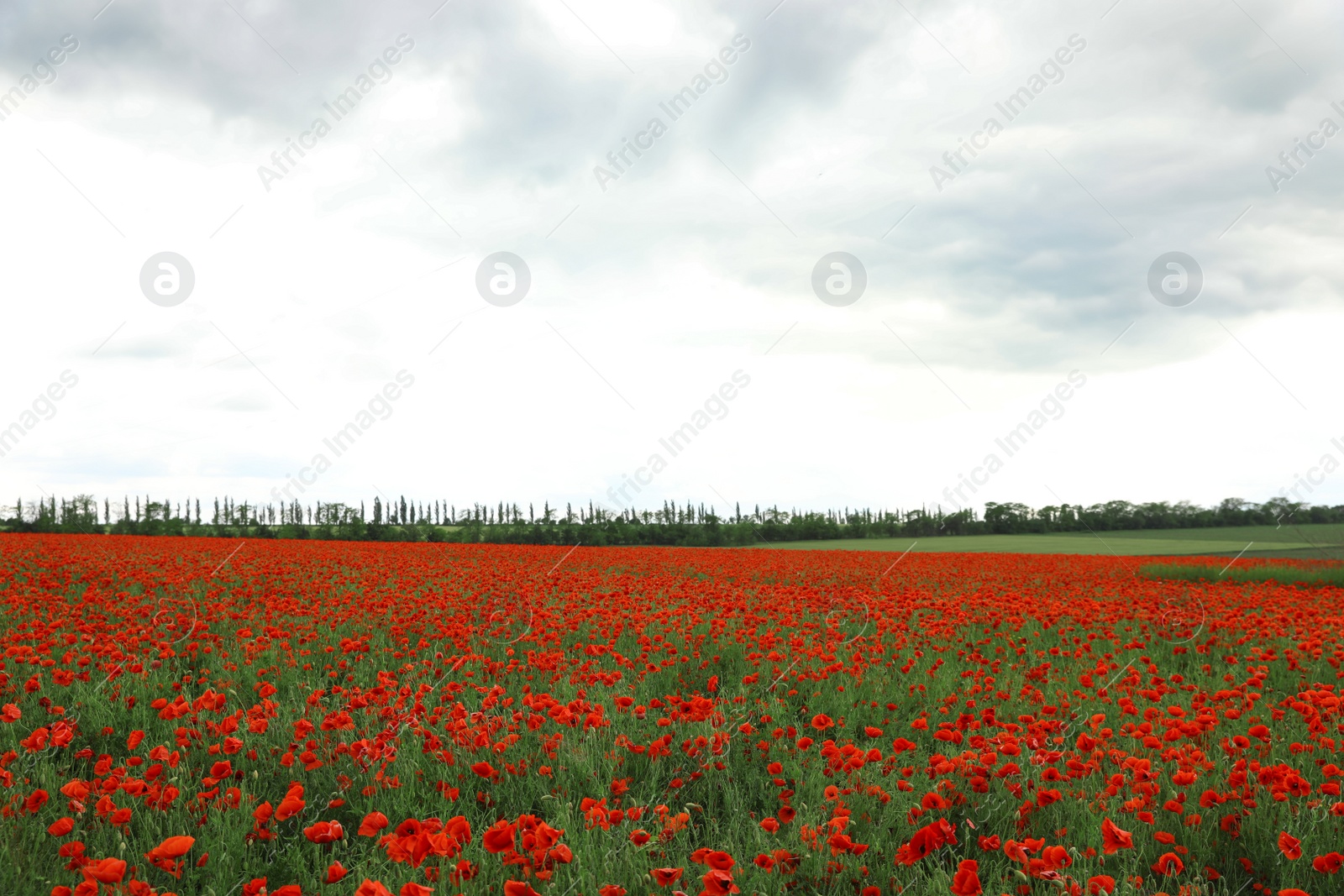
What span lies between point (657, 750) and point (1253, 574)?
17.8m

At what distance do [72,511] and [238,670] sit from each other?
54.6 metres

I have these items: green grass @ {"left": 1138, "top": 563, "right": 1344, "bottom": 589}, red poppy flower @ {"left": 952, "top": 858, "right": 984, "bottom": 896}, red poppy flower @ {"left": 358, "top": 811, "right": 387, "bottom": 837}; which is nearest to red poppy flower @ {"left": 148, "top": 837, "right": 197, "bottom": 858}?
red poppy flower @ {"left": 358, "top": 811, "right": 387, "bottom": 837}

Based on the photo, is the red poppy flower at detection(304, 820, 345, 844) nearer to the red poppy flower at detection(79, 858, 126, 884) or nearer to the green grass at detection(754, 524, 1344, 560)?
the red poppy flower at detection(79, 858, 126, 884)

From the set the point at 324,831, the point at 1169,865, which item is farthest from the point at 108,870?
the point at 1169,865

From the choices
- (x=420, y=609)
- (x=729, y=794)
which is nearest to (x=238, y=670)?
(x=420, y=609)

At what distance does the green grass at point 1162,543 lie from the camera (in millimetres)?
26562

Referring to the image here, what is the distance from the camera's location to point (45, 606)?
8.95 m

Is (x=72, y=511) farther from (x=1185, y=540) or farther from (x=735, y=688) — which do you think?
(x=1185, y=540)

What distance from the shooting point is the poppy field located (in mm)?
3023

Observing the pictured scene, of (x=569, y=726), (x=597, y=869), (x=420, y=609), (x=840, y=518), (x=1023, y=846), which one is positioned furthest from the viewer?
(x=840, y=518)

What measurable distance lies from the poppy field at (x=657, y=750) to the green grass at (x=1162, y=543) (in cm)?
2119

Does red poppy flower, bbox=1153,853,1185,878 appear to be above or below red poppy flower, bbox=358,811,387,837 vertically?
below

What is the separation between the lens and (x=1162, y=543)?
38.3 m

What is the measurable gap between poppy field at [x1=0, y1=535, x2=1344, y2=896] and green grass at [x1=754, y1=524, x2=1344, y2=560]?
69.5 feet
